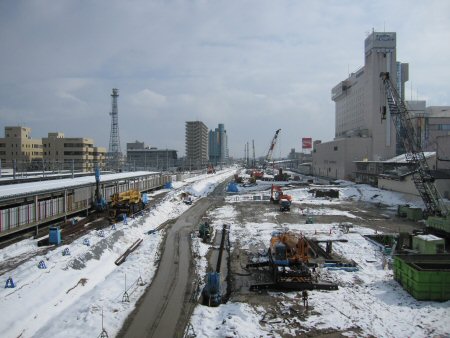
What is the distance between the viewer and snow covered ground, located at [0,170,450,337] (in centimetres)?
1186

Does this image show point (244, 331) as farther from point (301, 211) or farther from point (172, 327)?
point (301, 211)

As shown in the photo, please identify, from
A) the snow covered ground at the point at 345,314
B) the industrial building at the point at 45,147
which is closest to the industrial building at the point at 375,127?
the snow covered ground at the point at 345,314

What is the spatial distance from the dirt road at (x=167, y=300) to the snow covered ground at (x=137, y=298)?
0.43 metres

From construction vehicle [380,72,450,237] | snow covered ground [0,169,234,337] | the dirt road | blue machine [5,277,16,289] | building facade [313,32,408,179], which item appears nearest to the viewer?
snow covered ground [0,169,234,337]

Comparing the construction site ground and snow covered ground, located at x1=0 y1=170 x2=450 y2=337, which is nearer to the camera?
snow covered ground, located at x1=0 y1=170 x2=450 y2=337

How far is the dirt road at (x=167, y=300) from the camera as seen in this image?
1188 centimetres

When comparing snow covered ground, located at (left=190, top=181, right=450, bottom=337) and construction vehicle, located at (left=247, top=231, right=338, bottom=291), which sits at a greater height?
construction vehicle, located at (left=247, top=231, right=338, bottom=291)

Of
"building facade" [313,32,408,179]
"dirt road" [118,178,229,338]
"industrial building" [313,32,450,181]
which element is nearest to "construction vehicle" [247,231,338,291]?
"dirt road" [118,178,229,338]

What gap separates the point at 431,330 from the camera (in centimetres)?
1195

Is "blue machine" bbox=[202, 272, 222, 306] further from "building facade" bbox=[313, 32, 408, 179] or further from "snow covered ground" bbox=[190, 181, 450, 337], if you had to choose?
"building facade" bbox=[313, 32, 408, 179]

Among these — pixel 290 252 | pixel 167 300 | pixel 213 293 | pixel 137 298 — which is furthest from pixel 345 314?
pixel 137 298

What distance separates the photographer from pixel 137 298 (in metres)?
14.4

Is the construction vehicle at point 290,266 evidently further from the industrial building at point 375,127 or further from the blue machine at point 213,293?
the industrial building at point 375,127

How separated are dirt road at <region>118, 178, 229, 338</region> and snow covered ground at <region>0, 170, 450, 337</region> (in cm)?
43
